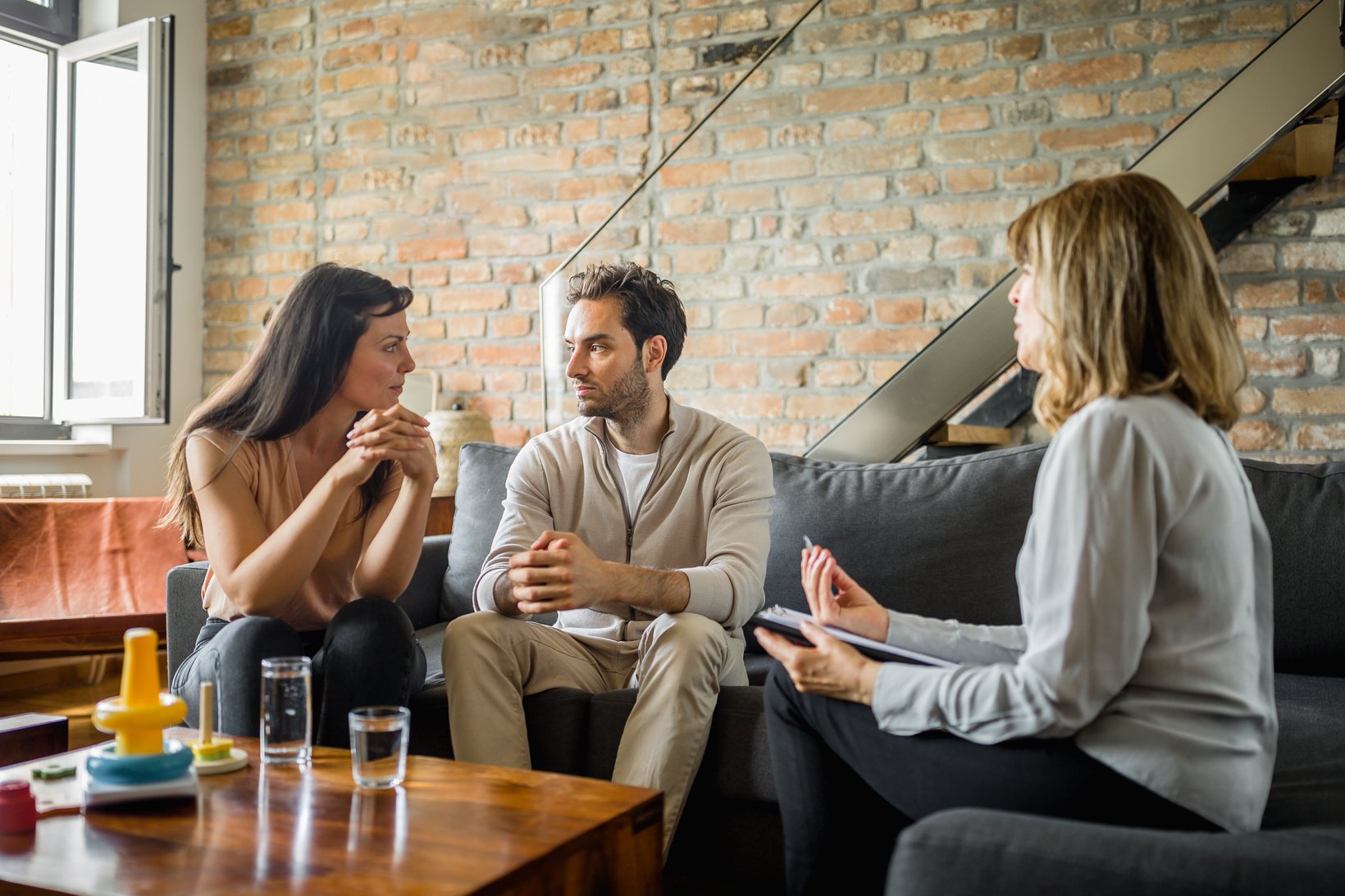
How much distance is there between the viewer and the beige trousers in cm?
167

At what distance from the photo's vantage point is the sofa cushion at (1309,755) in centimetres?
136

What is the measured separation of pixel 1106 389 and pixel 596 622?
111cm

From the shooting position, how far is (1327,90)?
2514 millimetres

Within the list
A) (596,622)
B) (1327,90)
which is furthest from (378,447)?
(1327,90)

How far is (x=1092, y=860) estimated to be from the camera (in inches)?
35.7

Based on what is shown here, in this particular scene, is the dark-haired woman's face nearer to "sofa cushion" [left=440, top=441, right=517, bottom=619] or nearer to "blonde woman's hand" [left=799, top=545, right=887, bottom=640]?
"sofa cushion" [left=440, top=441, right=517, bottom=619]

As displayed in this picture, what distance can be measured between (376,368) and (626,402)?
1.47 feet

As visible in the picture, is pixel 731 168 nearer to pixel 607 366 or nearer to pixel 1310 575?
pixel 607 366

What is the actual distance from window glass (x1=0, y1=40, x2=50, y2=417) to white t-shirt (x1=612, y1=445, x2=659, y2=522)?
9.41 ft

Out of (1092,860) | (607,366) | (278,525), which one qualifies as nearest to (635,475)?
(607,366)

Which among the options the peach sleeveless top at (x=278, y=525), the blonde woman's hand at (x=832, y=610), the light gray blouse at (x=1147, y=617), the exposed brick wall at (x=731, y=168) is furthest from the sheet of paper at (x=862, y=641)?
the exposed brick wall at (x=731, y=168)

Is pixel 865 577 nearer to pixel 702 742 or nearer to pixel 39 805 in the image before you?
pixel 702 742

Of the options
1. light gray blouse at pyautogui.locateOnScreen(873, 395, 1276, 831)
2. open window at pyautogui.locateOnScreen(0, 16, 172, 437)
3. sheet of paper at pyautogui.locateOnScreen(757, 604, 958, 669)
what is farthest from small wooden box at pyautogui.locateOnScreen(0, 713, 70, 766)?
open window at pyautogui.locateOnScreen(0, 16, 172, 437)

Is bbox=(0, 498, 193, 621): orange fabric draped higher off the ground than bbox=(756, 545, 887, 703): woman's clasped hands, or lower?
lower
